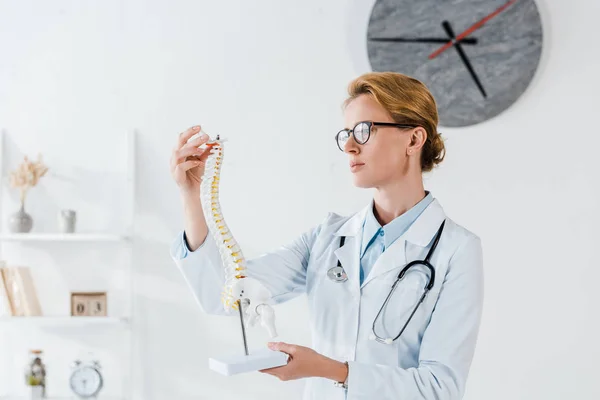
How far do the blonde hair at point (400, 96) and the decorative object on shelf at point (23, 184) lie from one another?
1442 millimetres

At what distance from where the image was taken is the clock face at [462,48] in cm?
242

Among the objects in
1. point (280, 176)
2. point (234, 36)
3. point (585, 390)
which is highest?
point (234, 36)

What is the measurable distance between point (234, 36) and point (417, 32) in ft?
2.28

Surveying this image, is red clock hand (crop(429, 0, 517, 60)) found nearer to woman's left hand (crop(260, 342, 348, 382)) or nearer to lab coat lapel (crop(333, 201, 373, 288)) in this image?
lab coat lapel (crop(333, 201, 373, 288))

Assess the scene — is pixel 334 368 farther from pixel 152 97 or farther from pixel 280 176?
pixel 152 97

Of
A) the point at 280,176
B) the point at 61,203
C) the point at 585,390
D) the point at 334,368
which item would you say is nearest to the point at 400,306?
the point at 334,368

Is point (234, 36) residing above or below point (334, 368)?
above


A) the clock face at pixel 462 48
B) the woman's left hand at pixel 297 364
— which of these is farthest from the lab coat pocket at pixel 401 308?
the clock face at pixel 462 48

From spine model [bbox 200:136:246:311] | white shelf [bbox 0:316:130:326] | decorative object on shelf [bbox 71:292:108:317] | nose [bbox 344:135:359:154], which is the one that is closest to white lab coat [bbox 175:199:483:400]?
spine model [bbox 200:136:246:311]

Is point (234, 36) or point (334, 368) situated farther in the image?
point (234, 36)

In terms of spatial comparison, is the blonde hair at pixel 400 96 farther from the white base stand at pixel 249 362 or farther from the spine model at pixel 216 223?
the white base stand at pixel 249 362

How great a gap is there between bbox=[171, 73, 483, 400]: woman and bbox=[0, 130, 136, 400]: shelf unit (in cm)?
97

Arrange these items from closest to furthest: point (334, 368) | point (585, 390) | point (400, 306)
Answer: point (334, 368) < point (400, 306) < point (585, 390)

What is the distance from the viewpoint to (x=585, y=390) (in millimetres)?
2383
